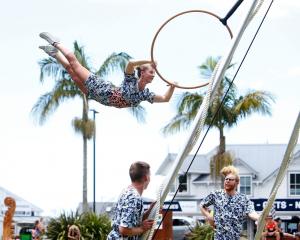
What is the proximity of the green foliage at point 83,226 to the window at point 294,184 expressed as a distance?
151 ft

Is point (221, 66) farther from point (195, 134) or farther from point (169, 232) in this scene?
point (169, 232)

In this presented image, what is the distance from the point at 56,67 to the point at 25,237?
18.5m

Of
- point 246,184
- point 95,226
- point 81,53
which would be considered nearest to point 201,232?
point 95,226

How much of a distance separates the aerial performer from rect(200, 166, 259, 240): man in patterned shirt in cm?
258

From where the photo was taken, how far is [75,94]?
39875mm

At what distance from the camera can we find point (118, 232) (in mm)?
7402

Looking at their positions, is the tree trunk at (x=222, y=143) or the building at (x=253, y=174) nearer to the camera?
the tree trunk at (x=222, y=143)

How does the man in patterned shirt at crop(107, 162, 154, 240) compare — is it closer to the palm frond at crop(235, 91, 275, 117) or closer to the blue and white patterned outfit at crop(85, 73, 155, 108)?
the blue and white patterned outfit at crop(85, 73, 155, 108)

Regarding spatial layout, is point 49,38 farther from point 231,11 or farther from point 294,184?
point 294,184

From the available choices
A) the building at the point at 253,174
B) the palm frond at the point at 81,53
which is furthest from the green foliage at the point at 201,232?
the building at the point at 253,174

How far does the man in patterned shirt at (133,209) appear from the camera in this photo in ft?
23.7

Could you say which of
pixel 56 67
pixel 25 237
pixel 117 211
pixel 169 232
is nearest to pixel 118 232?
pixel 117 211

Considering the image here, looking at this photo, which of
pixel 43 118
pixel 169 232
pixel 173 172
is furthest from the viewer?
pixel 43 118

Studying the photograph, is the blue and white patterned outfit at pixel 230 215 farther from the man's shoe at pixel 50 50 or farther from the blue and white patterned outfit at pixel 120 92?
the man's shoe at pixel 50 50
